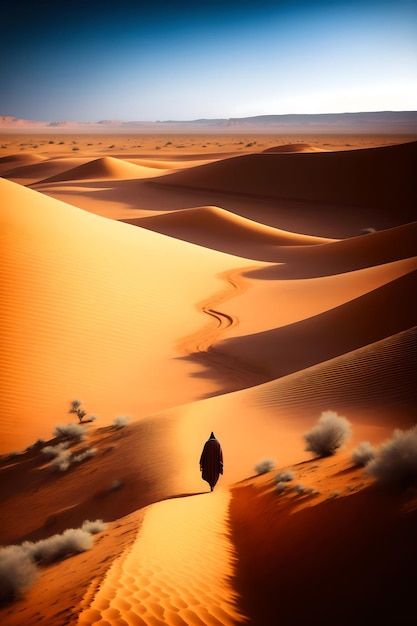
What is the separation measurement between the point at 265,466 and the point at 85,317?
906 cm

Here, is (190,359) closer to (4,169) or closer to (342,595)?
(342,595)

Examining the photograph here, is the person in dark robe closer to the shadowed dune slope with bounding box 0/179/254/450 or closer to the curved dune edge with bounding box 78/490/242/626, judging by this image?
the curved dune edge with bounding box 78/490/242/626

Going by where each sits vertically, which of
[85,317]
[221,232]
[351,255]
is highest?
[221,232]

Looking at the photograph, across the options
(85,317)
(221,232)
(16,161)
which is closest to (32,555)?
(85,317)

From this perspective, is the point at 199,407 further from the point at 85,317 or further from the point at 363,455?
the point at 85,317

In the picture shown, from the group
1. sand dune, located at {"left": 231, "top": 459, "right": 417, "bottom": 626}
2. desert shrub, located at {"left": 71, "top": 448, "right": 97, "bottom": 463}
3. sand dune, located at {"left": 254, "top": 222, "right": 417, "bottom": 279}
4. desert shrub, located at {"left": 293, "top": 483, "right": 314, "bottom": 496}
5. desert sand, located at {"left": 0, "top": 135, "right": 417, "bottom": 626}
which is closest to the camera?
sand dune, located at {"left": 231, "top": 459, "right": 417, "bottom": 626}

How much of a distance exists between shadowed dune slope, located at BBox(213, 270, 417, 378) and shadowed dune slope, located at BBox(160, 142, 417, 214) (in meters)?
25.4

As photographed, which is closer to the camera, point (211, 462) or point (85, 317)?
point (211, 462)

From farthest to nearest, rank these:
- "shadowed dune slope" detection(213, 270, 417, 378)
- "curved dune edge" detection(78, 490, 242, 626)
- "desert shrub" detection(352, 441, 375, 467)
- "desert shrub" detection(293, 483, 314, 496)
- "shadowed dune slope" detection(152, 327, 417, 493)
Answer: "shadowed dune slope" detection(213, 270, 417, 378), "shadowed dune slope" detection(152, 327, 417, 493), "desert shrub" detection(352, 441, 375, 467), "desert shrub" detection(293, 483, 314, 496), "curved dune edge" detection(78, 490, 242, 626)

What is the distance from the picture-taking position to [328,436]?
7.52 meters

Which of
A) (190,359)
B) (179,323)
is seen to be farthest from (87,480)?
(179,323)

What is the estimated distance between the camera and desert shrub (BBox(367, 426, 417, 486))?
5.18 m

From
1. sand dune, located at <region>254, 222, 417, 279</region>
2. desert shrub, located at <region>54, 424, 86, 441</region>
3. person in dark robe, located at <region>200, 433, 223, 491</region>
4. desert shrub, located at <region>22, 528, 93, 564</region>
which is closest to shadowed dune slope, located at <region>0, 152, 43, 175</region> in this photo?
sand dune, located at <region>254, 222, 417, 279</region>

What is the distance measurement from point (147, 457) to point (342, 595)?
495 centimetres
